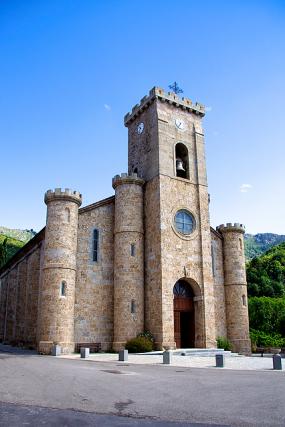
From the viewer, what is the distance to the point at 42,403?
28.0ft

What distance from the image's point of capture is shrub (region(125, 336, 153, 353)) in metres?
24.1

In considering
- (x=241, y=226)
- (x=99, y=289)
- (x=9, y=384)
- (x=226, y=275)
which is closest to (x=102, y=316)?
(x=99, y=289)

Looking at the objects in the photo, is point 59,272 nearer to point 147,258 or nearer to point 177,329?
point 147,258

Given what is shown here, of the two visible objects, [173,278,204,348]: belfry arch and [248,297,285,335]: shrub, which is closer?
[173,278,204,348]: belfry arch

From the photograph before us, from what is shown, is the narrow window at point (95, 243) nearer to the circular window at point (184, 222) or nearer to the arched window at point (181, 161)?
the circular window at point (184, 222)

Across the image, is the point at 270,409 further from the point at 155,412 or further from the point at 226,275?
the point at 226,275

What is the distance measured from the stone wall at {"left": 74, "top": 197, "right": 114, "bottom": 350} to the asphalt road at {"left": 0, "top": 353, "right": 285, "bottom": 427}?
11.7 metres

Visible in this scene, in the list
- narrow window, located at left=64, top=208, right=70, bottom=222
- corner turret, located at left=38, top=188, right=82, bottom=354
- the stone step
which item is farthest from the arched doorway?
narrow window, located at left=64, top=208, right=70, bottom=222

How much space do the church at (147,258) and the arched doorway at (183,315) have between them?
0.07 m

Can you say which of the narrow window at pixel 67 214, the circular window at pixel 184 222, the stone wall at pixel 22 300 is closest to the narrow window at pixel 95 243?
the narrow window at pixel 67 214

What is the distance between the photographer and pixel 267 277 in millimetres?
76438

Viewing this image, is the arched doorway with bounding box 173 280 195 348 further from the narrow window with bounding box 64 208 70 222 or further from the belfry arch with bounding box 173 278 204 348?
the narrow window with bounding box 64 208 70 222

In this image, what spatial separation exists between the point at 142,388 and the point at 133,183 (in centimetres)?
1930

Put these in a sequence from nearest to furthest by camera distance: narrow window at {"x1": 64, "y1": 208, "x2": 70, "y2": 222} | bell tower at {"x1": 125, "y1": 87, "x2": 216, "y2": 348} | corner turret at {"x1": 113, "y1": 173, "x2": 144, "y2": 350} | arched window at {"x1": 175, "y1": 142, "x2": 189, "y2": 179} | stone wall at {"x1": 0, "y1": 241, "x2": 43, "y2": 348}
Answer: corner turret at {"x1": 113, "y1": 173, "x2": 144, "y2": 350} < narrow window at {"x1": 64, "y1": 208, "x2": 70, "y2": 222} < bell tower at {"x1": 125, "y1": 87, "x2": 216, "y2": 348} < arched window at {"x1": 175, "y1": 142, "x2": 189, "y2": 179} < stone wall at {"x1": 0, "y1": 241, "x2": 43, "y2": 348}
